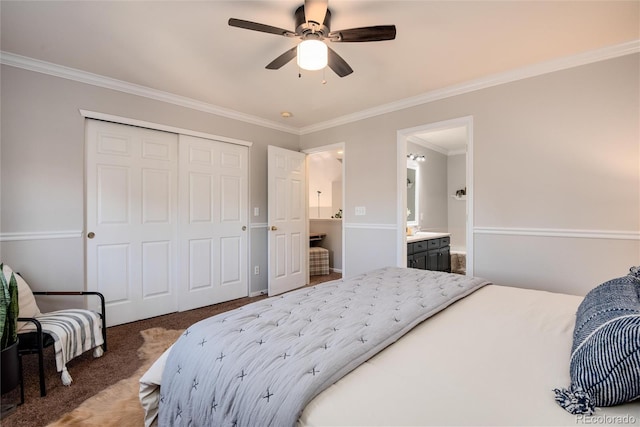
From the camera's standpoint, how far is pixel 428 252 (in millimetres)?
4238

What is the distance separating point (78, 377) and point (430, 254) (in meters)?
4.02

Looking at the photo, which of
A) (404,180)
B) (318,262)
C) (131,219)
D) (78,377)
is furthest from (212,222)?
(404,180)

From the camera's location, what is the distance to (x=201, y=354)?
3.72 ft

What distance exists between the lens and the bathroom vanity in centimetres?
389

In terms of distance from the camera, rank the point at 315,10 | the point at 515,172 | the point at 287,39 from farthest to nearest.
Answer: the point at 515,172
the point at 287,39
the point at 315,10

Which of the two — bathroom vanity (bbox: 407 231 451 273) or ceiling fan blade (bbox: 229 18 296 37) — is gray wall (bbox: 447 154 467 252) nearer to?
bathroom vanity (bbox: 407 231 451 273)

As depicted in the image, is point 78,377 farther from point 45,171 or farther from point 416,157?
point 416,157

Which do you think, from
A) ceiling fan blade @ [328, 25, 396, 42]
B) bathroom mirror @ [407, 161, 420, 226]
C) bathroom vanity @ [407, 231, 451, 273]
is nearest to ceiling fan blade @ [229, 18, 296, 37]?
ceiling fan blade @ [328, 25, 396, 42]

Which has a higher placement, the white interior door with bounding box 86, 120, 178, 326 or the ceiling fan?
the ceiling fan

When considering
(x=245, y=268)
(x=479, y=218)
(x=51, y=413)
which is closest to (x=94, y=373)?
(x=51, y=413)

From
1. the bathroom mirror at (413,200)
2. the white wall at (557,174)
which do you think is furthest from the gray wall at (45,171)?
the bathroom mirror at (413,200)

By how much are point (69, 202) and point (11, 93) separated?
0.97m

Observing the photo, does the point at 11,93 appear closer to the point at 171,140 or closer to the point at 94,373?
the point at 171,140

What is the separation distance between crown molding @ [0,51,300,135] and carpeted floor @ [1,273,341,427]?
2398mm
